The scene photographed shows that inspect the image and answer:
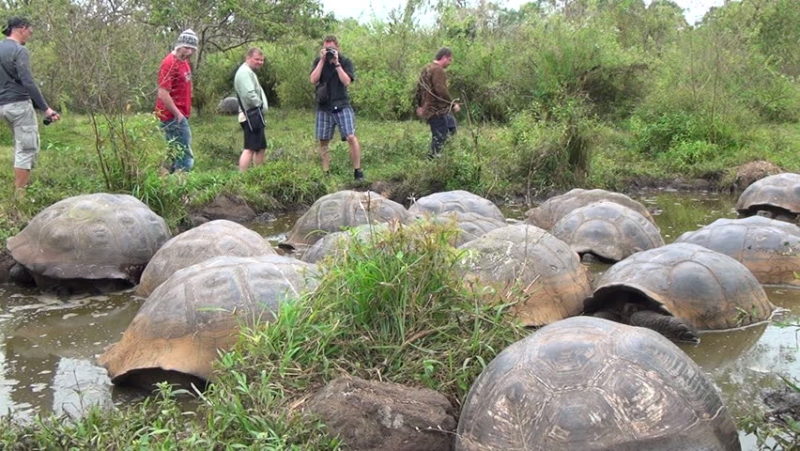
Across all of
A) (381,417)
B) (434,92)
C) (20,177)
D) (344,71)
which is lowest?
(381,417)

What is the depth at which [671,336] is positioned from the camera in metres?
5.12

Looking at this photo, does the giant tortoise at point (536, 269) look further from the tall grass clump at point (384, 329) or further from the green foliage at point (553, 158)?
the green foliage at point (553, 158)

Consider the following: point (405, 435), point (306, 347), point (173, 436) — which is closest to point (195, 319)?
point (306, 347)

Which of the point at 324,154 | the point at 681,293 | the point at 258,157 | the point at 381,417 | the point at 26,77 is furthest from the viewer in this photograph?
the point at 324,154

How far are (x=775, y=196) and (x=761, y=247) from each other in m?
2.91

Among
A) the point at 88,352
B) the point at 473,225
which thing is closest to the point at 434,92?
the point at 473,225

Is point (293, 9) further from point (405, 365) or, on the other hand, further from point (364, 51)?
point (405, 365)

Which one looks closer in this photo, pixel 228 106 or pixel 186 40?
pixel 186 40

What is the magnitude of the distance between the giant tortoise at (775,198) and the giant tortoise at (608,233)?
2.51 metres

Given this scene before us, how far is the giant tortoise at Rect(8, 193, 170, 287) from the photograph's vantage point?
20.7ft

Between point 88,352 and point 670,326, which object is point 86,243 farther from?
point 670,326

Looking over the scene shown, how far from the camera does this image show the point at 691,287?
17.1ft

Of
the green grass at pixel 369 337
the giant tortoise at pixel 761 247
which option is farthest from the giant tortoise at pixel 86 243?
the giant tortoise at pixel 761 247

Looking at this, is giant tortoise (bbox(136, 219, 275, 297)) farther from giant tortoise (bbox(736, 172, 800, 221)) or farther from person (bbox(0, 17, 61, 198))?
giant tortoise (bbox(736, 172, 800, 221))
